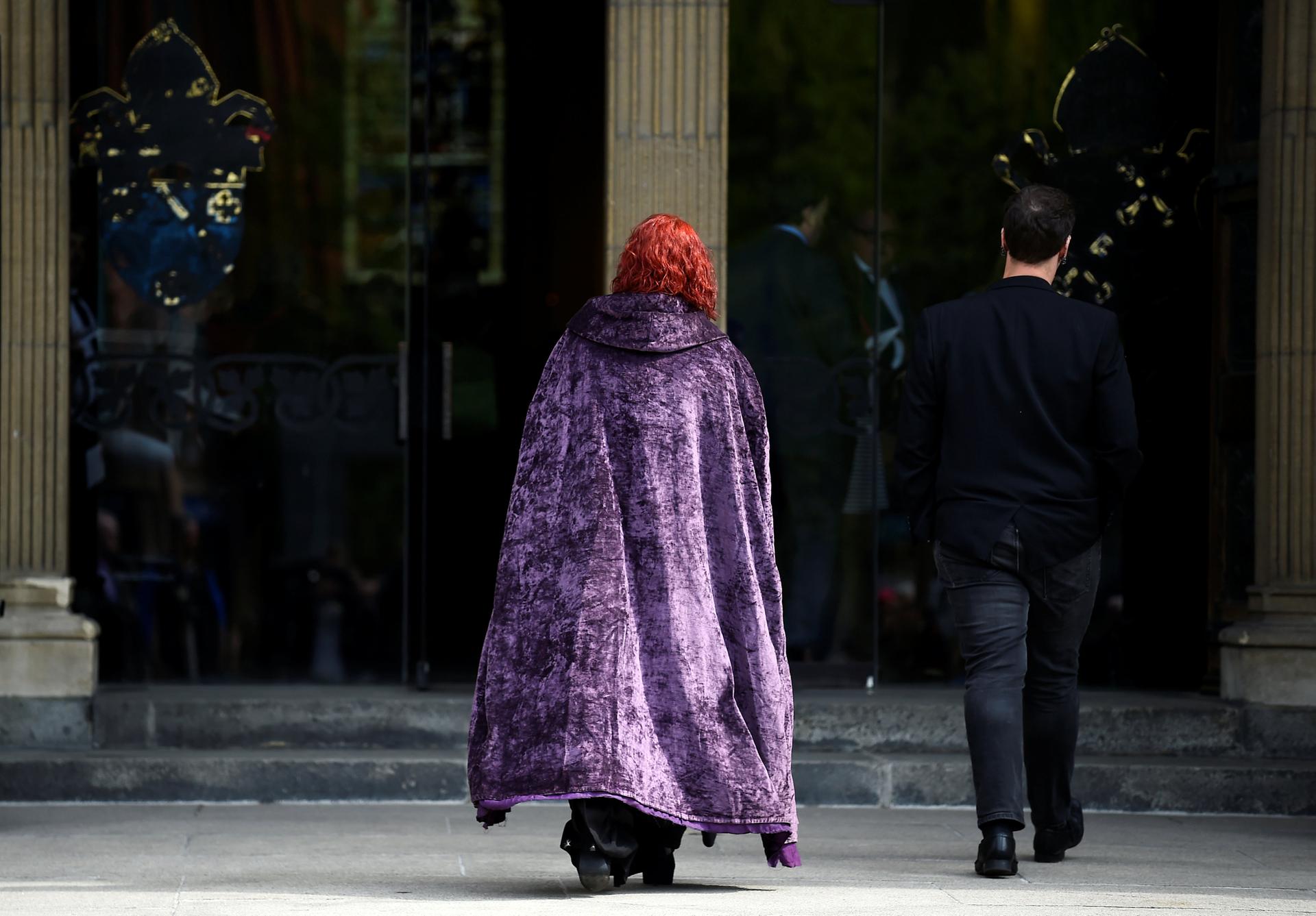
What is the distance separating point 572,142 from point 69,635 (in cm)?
280

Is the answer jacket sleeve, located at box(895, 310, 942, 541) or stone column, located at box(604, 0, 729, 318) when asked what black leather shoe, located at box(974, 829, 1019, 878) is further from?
stone column, located at box(604, 0, 729, 318)

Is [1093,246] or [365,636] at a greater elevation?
[1093,246]

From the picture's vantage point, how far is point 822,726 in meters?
8.30

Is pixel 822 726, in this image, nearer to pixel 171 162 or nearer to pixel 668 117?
pixel 668 117

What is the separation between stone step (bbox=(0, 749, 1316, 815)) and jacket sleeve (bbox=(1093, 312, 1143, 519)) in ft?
6.95

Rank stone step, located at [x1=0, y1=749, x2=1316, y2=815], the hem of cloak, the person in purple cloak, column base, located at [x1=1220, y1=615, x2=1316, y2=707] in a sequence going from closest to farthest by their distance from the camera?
the hem of cloak, the person in purple cloak, stone step, located at [x1=0, y1=749, x2=1316, y2=815], column base, located at [x1=1220, y1=615, x2=1316, y2=707]

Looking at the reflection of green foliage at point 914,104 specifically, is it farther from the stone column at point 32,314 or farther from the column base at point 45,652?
the column base at point 45,652

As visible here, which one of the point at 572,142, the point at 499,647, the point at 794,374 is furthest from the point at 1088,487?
the point at 572,142

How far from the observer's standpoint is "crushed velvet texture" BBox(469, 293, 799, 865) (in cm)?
562

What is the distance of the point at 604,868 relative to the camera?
5.56 meters

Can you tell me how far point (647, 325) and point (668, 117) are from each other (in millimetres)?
2840

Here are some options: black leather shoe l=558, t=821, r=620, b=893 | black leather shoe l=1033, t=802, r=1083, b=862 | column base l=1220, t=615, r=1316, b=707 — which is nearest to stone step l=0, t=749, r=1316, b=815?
column base l=1220, t=615, r=1316, b=707

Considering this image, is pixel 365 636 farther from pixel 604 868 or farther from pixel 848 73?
pixel 604 868

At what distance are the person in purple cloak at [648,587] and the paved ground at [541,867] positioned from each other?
263 mm
